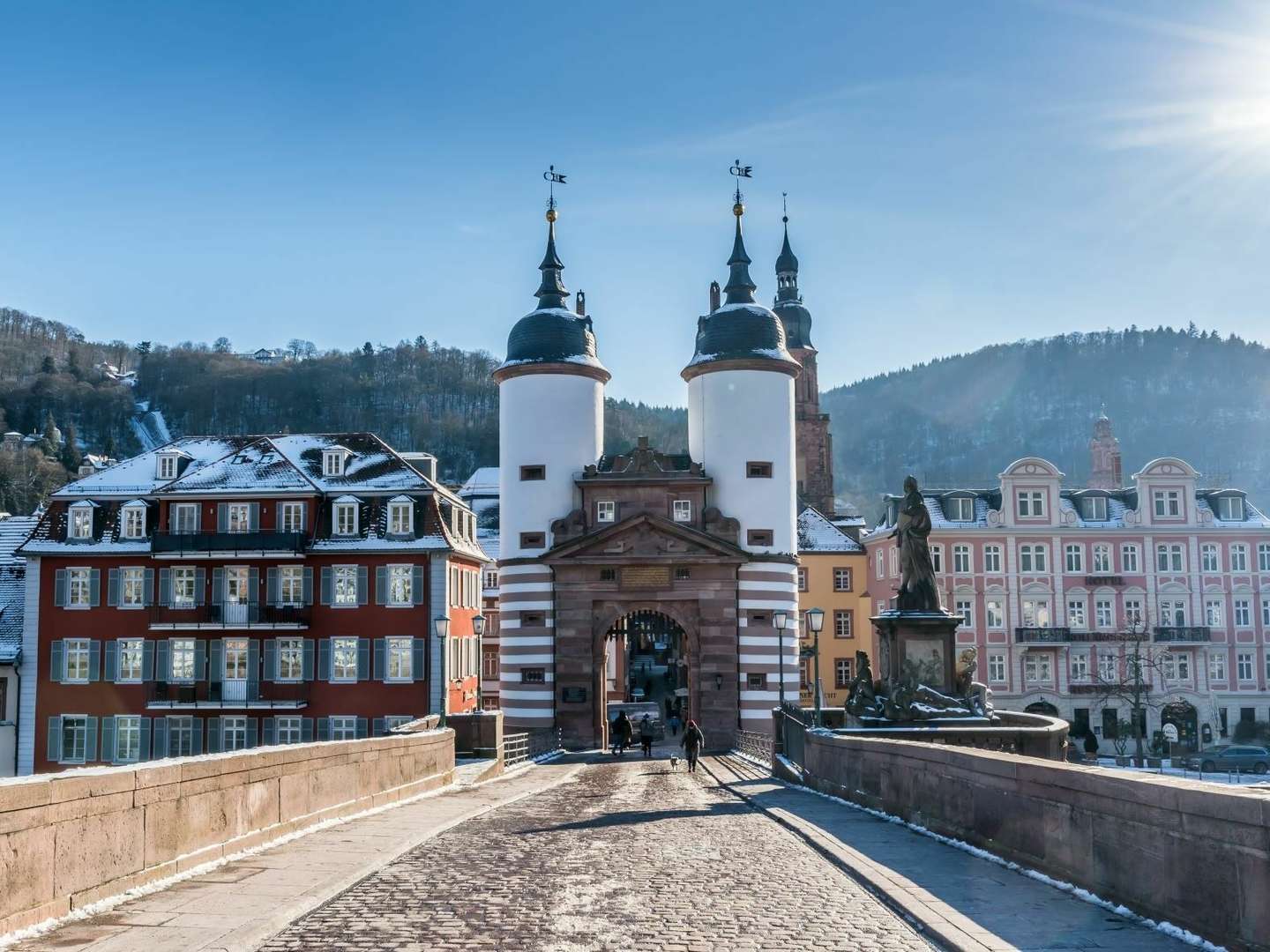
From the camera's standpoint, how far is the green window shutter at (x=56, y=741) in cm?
5031

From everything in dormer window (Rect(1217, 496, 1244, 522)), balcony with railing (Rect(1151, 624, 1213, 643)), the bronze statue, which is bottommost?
balcony with railing (Rect(1151, 624, 1213, 643))

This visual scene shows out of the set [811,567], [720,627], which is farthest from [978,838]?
[811,567]

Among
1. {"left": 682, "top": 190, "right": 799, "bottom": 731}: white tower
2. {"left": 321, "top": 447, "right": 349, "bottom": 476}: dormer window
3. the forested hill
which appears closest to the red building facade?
{"left": 321, "top": 447, "right": 349, "bottom": 476}: dormer window

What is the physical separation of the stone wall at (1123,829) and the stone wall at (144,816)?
7987 millimetres

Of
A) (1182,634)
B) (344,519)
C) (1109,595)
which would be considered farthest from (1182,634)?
(344,519)

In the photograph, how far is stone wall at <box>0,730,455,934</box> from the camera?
32.9ft

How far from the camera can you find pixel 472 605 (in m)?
57.1

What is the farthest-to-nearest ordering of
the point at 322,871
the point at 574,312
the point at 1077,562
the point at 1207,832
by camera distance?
the point at 1077,562
the point at 574,312
the point at 322,871
the point at 1207,832

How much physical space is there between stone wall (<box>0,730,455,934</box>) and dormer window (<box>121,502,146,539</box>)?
36000 mm

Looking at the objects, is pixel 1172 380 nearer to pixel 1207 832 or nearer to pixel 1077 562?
pixel 1077 562

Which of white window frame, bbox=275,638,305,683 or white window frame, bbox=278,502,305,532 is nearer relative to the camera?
white window frame, bbox=275,638,305,683

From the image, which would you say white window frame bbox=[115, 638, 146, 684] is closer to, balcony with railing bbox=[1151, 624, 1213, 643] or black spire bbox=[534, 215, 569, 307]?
black spire bbox=[534, 215, 569, 307]

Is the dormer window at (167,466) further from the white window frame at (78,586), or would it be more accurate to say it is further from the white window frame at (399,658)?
the white window frame at (399,658)

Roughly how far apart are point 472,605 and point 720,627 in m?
12.5
